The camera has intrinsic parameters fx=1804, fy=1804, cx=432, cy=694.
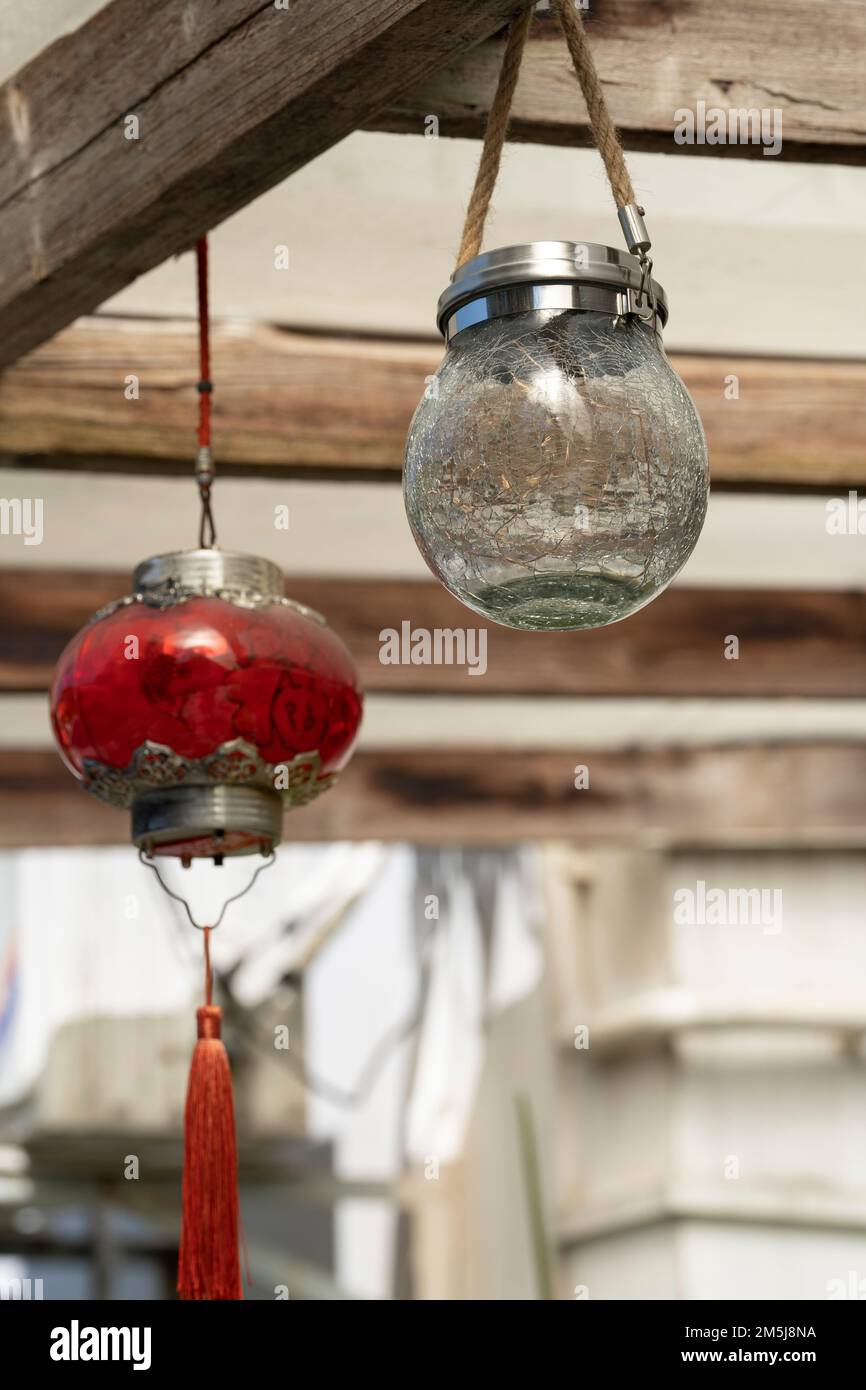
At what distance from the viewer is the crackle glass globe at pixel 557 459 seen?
4.43ft

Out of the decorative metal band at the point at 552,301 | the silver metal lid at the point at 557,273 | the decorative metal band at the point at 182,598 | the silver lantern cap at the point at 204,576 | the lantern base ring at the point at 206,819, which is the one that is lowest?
the lantern base ring at the point at 206,819

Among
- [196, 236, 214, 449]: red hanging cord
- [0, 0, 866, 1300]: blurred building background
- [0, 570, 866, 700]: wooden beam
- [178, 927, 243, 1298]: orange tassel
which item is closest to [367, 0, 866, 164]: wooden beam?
[0, 0, 866, 1300]: blurred building background

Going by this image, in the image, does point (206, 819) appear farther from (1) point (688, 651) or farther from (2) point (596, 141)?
(1) point (688, 651)

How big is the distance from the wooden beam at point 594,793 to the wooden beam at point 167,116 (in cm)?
270

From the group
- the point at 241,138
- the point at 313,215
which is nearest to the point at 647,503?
the point at 241,138

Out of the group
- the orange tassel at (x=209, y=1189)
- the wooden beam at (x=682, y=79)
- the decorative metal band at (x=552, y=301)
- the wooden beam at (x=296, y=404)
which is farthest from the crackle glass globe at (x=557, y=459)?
the wooden beam at (x=296, y=404)

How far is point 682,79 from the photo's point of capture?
198cm

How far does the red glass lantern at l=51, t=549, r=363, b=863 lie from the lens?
2.02 m

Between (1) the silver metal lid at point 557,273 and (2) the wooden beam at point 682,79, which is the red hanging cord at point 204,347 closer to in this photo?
(2) the wooden beam at point 682,79

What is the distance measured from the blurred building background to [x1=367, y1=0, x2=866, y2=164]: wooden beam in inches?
0.5

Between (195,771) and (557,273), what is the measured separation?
2.76 ft

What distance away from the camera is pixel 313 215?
266 centimetres

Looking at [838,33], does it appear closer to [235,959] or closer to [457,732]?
[457,732]

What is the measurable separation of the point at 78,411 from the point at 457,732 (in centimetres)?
250
